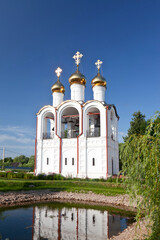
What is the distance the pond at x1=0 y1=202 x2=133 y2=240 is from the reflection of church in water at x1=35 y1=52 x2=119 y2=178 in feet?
33.1

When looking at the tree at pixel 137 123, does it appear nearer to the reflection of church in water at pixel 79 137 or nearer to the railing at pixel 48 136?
the reflection of church in water at pixel 79 137

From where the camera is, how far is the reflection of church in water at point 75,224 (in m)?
8.08

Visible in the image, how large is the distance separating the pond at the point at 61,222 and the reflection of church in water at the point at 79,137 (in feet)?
33.1

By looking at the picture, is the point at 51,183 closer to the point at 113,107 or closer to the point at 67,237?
the point at 67,237

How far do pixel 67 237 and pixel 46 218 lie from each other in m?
2.34

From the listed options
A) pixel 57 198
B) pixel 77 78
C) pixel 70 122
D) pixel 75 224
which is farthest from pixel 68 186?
pixel 77 78

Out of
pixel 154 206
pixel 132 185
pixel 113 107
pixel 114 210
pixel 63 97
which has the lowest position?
pixel 114 210

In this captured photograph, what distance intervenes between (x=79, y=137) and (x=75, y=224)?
1394cm

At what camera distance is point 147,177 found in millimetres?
5086

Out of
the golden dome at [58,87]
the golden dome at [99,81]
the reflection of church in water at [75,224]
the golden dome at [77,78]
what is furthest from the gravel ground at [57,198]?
the golden dome at [58,87]

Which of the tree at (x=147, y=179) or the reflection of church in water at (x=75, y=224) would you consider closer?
the tree at (x=147, y=179)

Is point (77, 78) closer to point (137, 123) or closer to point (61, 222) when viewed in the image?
point (137, 123)

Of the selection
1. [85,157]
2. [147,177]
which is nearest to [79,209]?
[147,177]

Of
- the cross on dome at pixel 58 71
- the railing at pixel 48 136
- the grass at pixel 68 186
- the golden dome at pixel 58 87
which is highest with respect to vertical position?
the cross on dome at pixel 58 71
